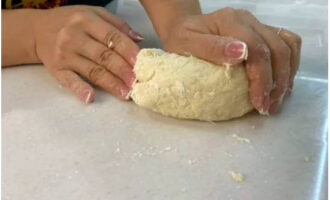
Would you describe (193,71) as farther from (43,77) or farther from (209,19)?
(43,77)

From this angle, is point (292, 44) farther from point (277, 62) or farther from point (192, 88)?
point (192, 88)

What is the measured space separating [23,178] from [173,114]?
230 millimetres

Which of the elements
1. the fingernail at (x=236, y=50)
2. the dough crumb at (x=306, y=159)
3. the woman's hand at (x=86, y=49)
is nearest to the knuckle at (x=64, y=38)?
the woman's hand at (x=86, y=49)

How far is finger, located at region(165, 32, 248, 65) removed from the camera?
2.06 feet

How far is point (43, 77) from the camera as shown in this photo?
0.79 m

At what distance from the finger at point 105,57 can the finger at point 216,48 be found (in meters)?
0.09

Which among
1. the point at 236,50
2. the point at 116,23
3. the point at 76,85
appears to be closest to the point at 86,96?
the point at 76,85

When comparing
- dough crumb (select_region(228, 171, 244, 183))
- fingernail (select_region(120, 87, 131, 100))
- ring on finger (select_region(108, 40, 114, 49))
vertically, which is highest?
ring on finger (select_region(108, 40, 114, 49))

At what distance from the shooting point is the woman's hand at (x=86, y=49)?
2.36 feet

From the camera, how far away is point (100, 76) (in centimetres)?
73

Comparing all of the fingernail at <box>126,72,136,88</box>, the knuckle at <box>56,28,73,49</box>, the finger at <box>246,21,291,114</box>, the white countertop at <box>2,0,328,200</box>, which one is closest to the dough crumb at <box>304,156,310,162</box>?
the white countertop at <box>2,0,328,200</box>

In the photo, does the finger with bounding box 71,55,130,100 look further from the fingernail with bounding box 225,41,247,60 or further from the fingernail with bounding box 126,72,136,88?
the fingernail with bounding box 225,41,247,60

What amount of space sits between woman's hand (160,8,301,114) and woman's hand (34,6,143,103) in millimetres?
83

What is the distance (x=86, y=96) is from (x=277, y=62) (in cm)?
29
